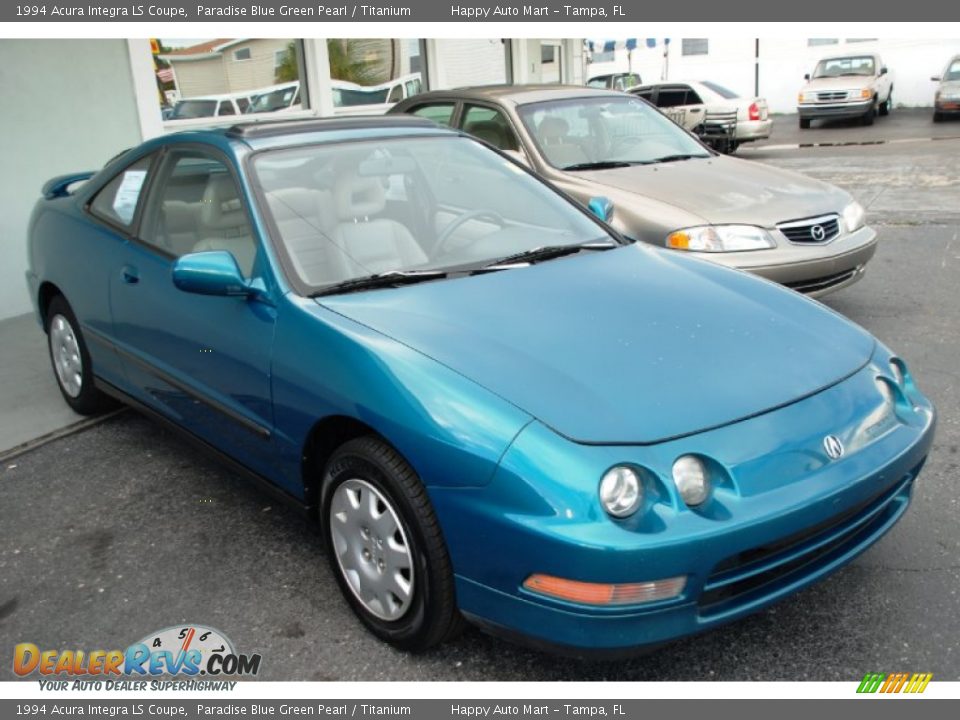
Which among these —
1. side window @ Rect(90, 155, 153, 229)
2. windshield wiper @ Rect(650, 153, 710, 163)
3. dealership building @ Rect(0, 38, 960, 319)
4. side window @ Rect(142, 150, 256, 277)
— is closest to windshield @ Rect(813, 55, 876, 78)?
dealership building @ Rect(0, 38, 960, 319)

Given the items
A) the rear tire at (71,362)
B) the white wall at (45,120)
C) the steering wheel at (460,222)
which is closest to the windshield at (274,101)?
the white wall at (45,120)

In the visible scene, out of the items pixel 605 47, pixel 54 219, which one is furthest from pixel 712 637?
pixel 605 47

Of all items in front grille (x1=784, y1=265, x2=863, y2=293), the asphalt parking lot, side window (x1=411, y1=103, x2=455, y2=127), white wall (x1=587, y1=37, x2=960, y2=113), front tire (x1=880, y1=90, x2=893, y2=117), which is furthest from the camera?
white wall (x1=587, y1=37, x2=960, y2=113)

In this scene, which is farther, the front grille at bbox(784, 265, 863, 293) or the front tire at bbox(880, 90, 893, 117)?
the front tire at bbox(880, 90, 893, 117)

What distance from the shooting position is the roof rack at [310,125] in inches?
140

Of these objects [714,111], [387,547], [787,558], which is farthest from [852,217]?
[714,111]

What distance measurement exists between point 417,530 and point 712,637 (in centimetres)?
98

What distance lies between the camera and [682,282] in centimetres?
320

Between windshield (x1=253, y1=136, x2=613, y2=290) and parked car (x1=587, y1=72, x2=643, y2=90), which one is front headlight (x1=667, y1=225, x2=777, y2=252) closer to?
windshield (x1=253, y1=136, x2=613, y2=290)

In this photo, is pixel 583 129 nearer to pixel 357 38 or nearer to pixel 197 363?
pixel 197 363

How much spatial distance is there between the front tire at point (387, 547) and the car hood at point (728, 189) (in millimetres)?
3285

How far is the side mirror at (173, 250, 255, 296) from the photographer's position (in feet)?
9.95

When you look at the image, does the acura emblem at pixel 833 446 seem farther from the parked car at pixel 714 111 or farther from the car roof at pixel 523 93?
the parked car at pixel 714 111

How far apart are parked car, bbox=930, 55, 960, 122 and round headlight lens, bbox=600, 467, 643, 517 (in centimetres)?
2087
